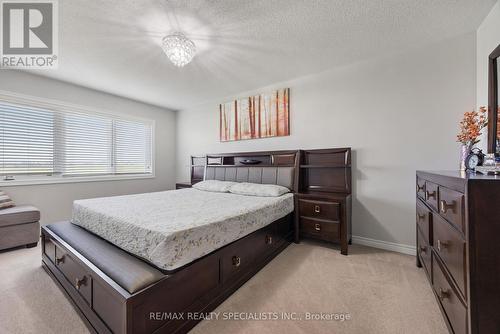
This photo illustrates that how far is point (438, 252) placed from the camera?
1417 millimetres

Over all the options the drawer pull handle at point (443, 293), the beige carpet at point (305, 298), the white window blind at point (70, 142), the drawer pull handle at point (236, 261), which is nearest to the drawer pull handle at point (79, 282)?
the beige carpet at point (305, 298)

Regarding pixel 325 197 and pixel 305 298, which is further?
pixel 325 197

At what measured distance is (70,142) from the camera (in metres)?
3.52

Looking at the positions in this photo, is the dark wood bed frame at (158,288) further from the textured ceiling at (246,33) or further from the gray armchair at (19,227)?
the textured ceiling at (246,33)

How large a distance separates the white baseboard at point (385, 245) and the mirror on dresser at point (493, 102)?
140 cm

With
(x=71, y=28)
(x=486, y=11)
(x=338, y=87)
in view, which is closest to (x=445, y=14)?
(x=486, y=11)

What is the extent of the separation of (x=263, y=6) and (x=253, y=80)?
1579 millimetres

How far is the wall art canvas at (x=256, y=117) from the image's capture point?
345 cm

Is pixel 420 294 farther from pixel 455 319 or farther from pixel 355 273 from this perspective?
pixel 455 319

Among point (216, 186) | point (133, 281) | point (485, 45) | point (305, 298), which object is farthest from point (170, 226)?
point (485, 45)

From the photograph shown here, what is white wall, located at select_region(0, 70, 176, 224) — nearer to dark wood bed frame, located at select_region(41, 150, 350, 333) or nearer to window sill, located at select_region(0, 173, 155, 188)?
window sill, located at select_region(0, 173, 155, 188)

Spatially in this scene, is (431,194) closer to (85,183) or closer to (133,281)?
(133,281)

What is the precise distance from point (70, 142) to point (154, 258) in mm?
3453

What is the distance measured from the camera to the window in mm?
2975
